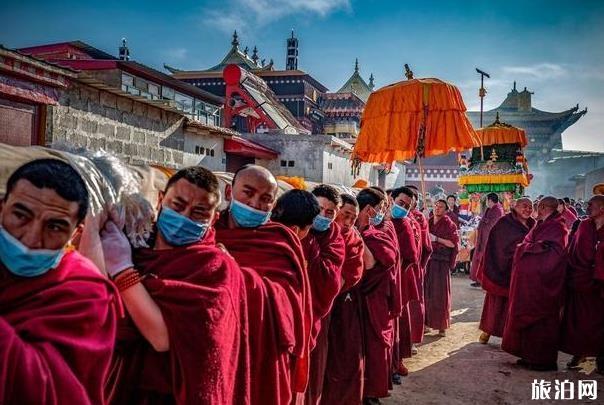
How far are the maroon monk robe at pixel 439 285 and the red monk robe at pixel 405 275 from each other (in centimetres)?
163

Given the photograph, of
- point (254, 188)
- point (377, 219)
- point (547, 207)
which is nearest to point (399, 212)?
point (377, 219)

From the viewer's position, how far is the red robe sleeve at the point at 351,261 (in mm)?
3061

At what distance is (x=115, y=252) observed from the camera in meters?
1.42

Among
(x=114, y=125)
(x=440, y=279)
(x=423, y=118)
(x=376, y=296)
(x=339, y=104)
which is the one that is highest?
(x=339, y=104)

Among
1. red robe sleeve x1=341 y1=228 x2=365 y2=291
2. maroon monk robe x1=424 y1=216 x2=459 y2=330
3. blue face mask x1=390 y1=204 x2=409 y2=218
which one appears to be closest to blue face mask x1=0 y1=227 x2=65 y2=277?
red robe sleeve x1=341 y1=228 x2=365 y2=291

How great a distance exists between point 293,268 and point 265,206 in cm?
34

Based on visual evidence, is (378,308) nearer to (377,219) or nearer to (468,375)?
(377,219)

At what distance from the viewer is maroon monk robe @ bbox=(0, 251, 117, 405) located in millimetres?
1077

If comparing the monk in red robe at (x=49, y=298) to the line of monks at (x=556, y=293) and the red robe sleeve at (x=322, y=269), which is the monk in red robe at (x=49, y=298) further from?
the line of monks at (x=556, y=293)

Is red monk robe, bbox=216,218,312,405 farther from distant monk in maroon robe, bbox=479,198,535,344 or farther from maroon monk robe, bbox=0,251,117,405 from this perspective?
distant monk in maroon robe, bbox=479,198,535,344

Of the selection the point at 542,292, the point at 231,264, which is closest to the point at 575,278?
the point at 542,292

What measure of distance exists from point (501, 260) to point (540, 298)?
0.85 metres

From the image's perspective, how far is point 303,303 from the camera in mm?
2258

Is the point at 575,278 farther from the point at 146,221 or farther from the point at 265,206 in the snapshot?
the point at 146,221
